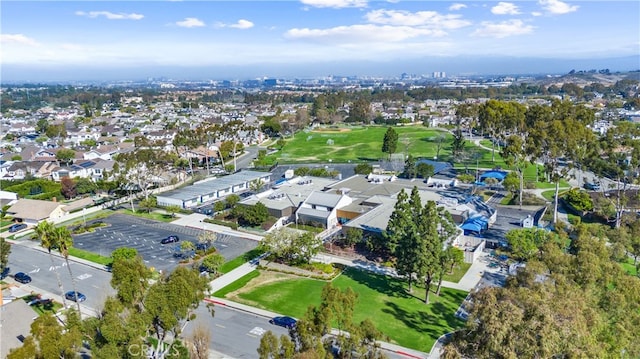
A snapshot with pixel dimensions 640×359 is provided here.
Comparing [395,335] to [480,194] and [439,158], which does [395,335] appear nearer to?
[480,194]

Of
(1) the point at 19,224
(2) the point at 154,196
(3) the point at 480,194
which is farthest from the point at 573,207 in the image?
(1) the point at 19,224

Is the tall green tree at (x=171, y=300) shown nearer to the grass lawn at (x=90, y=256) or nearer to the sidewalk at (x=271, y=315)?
the sidewalk at (x=271, y=315)

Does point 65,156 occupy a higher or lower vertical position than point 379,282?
higher

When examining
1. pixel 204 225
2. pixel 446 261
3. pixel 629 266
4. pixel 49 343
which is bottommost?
pixel 629 266

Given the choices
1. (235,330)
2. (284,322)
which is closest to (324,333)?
(284,322)

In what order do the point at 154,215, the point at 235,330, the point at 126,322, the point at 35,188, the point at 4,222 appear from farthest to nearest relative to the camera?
1. the point at 35,188
2. the point at 154,215
3. the point at 4,222
4. the point at 235,330
5. the point at 126,322

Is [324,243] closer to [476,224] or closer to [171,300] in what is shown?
[476,224]

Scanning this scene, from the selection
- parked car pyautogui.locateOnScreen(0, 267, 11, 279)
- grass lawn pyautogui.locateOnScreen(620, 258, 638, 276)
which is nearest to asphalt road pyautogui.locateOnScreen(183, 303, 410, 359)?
parked car pyautogui.locateOnScreen(0, 267, 11, 279)
